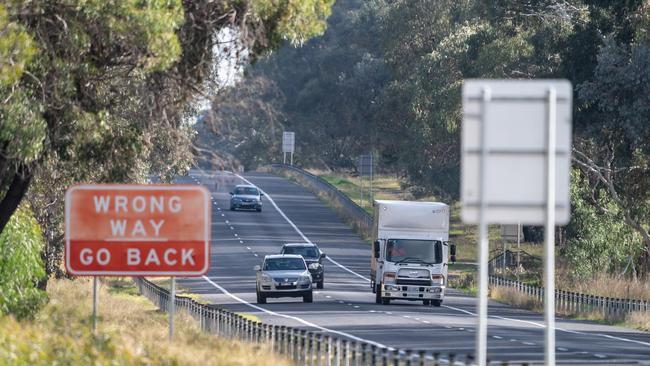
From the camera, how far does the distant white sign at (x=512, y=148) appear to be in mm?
11219

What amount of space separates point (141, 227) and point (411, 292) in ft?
84.4

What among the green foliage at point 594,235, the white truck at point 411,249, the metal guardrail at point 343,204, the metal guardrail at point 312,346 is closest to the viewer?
the metal guardrail at point 312,346

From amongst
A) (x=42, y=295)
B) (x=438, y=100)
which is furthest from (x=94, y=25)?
(x=438, y=100)

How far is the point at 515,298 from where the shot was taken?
48.1 m

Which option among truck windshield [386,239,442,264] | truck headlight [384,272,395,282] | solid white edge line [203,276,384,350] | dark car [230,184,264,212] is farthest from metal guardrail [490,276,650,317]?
dark car [230,184,264,212]

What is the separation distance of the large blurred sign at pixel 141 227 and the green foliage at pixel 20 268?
523 cm

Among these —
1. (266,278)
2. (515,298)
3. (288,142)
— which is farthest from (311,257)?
(288,142)

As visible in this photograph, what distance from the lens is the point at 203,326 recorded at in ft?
101

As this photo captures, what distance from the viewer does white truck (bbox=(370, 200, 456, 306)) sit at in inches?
1647

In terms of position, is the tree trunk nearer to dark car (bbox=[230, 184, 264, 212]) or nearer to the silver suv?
the silver suv

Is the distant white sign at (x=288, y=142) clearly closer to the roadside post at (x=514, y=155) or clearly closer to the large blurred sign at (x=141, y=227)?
the large blurred sign at (x=141, y=227)

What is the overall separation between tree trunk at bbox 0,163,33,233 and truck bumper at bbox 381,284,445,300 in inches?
807

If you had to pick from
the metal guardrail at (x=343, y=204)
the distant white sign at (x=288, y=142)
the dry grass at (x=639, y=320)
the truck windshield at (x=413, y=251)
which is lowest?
the dry grass at (x=639, y=320)

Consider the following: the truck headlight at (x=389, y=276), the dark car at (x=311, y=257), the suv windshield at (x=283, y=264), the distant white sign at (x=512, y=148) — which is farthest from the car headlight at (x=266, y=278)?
the distant white sign at (x=512, y=148)
